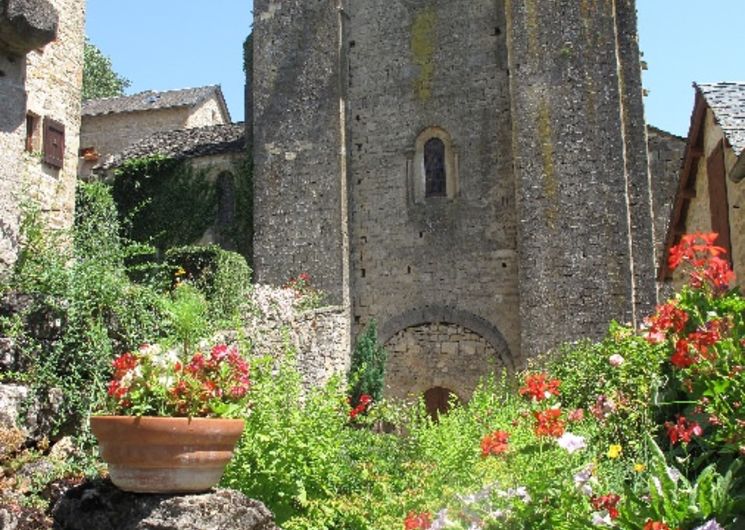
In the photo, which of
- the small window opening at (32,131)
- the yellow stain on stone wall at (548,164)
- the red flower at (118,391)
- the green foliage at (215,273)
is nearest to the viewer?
the red flower at (118,391)

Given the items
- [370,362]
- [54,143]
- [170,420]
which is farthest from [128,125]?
[170,420]

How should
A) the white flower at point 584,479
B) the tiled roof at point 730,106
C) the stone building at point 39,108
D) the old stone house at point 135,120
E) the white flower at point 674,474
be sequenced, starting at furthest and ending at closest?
the old stone house at point 135,120 < the tiled roof at point 730,106 < the stone building at point 39,108 < the white flower at point 584,479 < the white flower at point 674,474

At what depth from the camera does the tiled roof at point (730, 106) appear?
8.70 metres

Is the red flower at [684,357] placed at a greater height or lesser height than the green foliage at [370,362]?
lesser

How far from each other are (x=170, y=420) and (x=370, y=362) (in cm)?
1262

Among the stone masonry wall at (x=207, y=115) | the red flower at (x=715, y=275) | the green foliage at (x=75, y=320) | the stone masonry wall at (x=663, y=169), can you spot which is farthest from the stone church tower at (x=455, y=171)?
the stone masonry wall at (x=207, y=115)

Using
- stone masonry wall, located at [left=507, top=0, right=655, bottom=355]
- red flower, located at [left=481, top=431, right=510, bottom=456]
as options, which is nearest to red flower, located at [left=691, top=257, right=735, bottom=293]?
red flower, located at [left=481, top=431, right=510, bottom=456]

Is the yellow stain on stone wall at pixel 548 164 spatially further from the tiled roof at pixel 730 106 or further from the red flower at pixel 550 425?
the red flower at pixel 550 425

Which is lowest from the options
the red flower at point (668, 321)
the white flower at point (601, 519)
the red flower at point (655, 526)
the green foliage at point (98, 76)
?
the white flower at point (601, 519)

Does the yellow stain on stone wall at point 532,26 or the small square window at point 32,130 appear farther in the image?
the yellow stain on stone wall at point 532,26

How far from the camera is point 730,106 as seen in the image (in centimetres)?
950

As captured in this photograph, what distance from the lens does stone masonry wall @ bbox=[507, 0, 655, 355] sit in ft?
53.3

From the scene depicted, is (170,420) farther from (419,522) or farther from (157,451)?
(419,522)

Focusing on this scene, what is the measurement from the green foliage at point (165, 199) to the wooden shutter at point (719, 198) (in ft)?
41.7
